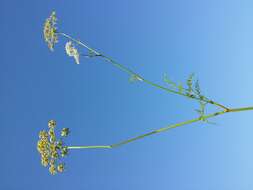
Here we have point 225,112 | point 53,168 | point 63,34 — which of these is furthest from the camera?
point 63,34

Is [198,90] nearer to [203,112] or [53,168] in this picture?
[203,112]

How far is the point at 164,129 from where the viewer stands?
3.96 metres

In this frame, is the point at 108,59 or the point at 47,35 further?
the point at 47,35

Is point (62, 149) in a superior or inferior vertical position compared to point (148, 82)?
inferior

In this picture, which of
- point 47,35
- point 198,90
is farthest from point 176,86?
point 47,35

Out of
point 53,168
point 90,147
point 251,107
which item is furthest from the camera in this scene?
point 53,168

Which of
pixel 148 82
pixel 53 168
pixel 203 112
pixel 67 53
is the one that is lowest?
pixel 53 168

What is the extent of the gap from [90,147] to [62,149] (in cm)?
69

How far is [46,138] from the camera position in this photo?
4.93 meters

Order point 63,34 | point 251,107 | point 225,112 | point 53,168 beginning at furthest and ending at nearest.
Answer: point 63,34, point 53,168, point 225,112, point 251,107

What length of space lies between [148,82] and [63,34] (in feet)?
5.87

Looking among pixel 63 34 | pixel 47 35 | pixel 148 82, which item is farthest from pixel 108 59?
pixel 47 35

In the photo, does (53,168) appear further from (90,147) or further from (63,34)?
(63,34)

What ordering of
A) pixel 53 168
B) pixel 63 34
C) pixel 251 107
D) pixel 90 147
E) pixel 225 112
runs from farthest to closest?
pixel 63 34 → pixel 53 168 → pixel 90 147 → pixel 225 112 → pixel 251 107
